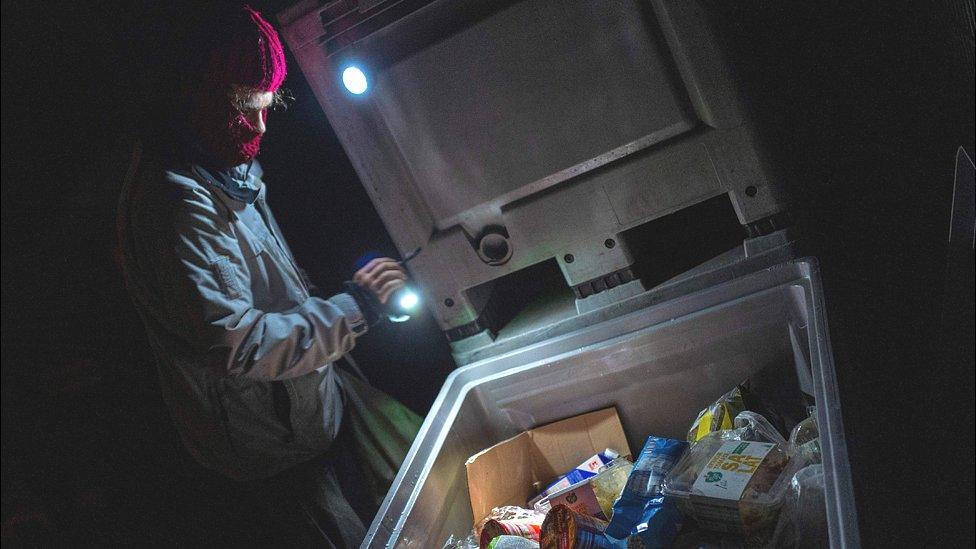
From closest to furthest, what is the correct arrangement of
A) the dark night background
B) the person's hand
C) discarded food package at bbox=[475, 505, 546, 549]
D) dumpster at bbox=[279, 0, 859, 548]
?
the dark night background, discarded food package at bbox=[475, 505, 546, 549], dumpster at bbox=[279, 0, 859, 548], the person's hand

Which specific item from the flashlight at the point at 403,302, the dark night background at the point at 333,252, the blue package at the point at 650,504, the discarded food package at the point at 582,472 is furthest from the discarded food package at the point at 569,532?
the flashlight at the point at 403,302

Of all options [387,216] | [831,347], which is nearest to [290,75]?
[387,216]

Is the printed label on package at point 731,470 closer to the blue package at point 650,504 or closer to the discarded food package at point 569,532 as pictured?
the blue package at point 650,504

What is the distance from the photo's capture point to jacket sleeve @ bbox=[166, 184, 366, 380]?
1620 millimetres

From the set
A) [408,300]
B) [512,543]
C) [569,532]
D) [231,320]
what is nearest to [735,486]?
[569,532]

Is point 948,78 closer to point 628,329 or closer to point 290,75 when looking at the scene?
point 628,329

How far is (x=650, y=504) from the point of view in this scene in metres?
1.31

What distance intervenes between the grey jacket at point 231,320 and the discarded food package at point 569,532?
2.61 feet

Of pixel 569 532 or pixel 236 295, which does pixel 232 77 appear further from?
pixel 569 532

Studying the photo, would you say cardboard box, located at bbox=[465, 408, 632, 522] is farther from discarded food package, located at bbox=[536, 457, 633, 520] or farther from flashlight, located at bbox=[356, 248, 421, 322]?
flashlight, located at bbox=[356, 248, 421, 322]

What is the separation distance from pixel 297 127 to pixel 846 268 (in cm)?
174

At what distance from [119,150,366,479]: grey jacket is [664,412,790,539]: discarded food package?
3.14 ft

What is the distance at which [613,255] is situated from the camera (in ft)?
5.63

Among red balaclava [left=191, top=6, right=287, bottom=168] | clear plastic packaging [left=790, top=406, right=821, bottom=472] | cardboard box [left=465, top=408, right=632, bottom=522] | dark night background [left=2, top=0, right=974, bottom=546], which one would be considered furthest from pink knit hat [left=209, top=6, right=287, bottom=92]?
clear plastic packaging [left=790, top=406, right=821, bottom=472]
